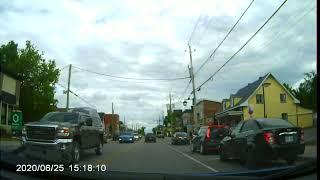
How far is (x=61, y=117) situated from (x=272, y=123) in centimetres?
470

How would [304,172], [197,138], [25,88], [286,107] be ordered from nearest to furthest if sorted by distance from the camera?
[304,172]
[25,88]
[286,107]
[197,138]

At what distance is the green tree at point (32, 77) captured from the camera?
6.96 metres

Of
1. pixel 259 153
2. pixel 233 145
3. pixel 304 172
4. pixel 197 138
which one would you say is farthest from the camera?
pixel 197 138

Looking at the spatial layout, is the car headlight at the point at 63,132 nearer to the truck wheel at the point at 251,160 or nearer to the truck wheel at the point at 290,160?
the truck wheel at the point at 251,160

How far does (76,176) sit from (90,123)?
909 centimetres

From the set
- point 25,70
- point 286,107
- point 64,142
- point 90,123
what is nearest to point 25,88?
point 25,70

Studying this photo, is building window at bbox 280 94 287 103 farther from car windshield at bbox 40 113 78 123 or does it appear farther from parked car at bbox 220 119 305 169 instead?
car windshield at bbox 40 113 78 123

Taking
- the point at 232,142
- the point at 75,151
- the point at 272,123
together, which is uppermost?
the point at 272,123

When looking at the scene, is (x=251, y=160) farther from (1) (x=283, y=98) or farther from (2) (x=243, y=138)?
(2) (x=243, y=138)

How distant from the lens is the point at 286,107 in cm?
1111

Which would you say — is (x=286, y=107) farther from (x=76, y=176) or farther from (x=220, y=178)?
(x=76, y=176)

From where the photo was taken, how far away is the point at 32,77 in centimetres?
806

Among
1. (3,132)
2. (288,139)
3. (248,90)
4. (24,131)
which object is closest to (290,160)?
(288,139)

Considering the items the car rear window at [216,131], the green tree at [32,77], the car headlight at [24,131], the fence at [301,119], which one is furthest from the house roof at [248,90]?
the car rear window at [216,131]
